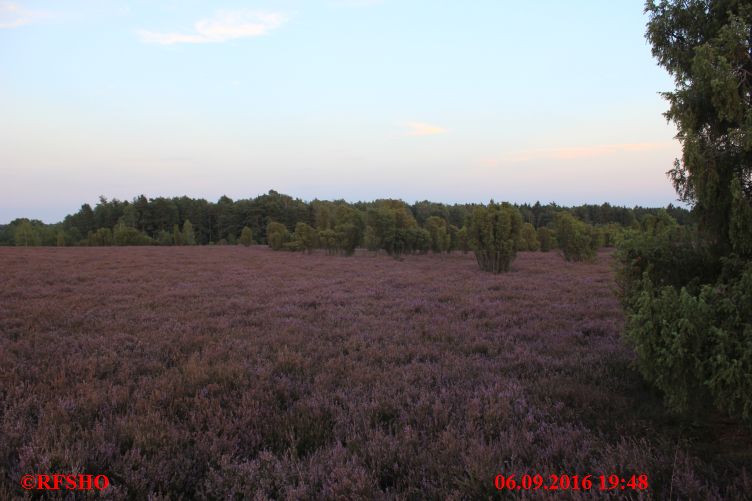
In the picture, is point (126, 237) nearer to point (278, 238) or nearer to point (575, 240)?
point (278, 238)

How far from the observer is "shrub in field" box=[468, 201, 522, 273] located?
22.6 metres

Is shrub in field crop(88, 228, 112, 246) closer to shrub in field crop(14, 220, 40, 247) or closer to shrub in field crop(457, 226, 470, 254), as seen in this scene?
shrub in field crop(14, 220, 40, 247)

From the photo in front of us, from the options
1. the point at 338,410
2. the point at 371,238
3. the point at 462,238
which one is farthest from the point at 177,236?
the point at 338,410

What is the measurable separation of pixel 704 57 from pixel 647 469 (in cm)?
407

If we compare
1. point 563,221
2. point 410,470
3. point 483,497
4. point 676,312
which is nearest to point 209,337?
point 410,470

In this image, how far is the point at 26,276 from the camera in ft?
55.0

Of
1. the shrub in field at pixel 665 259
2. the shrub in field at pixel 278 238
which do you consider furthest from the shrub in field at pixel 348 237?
the shrub in field at pixel 665 259

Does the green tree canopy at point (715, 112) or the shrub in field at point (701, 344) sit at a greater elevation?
the green tree canopy at point (715, 112)
